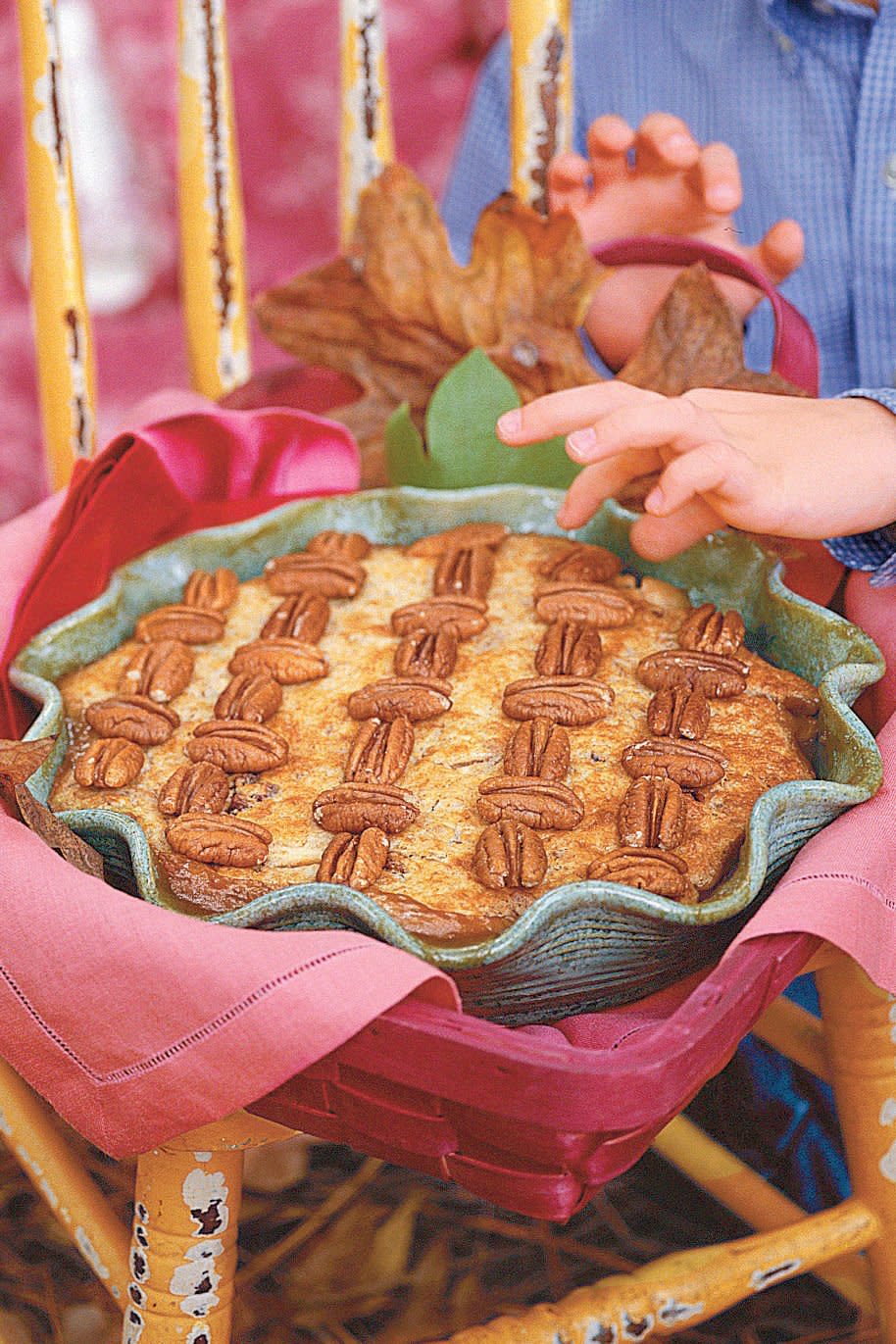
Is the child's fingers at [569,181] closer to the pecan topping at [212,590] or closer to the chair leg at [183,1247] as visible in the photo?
the pecan topping at [212,590]

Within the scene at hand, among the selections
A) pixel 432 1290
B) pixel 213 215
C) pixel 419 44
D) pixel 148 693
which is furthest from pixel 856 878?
pixel 419 44

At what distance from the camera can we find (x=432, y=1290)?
847 mm

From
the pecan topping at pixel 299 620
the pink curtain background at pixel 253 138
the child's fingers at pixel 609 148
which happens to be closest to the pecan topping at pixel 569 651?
the pecan topping at pixel 299 620

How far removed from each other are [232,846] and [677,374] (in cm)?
39

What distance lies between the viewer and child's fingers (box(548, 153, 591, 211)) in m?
0.85

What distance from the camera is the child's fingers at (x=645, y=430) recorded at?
1.82 feet

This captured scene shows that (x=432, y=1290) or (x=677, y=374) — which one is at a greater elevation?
(x=677, y=374)

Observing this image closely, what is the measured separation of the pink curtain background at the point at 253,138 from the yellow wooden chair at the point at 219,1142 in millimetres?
469

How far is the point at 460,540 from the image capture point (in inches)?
27.7

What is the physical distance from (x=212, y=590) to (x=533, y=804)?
0.80 ft

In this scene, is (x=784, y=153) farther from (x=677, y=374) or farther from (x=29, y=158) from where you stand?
(x=29, y=158)

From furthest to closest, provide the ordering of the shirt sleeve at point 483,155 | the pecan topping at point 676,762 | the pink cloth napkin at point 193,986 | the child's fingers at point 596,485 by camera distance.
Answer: the shirt sleeve at point 483,155 → the child's fingers at point 596,485 → the pecan topping at point 676,762 → the pink cloth napkin at point 193,986

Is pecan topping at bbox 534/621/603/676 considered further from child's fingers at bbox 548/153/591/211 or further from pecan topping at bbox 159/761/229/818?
child's fingers at bbox 548/153/591/211

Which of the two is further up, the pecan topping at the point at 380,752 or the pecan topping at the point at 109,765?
the pecan topping at the point at 380,752
